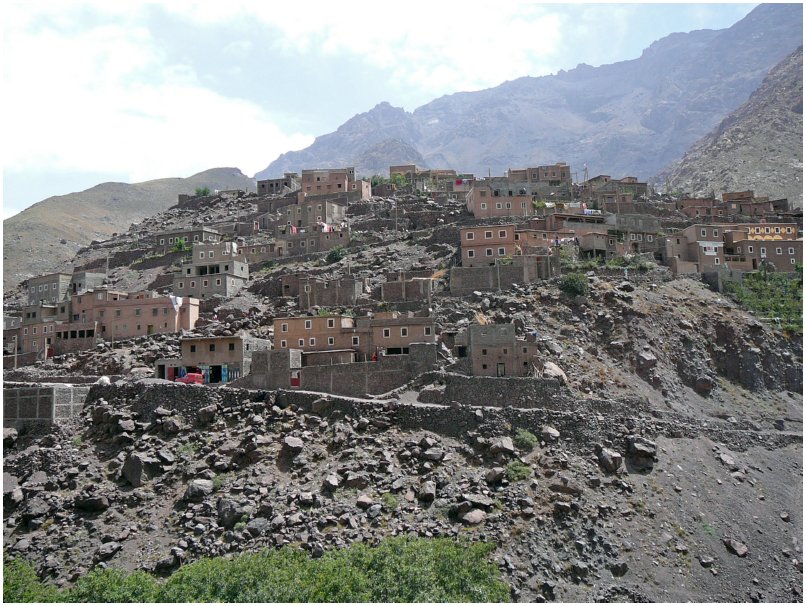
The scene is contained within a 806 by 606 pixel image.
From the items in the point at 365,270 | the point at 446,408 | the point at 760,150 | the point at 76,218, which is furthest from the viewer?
the point at 76,218

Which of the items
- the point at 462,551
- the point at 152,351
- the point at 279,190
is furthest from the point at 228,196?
the point at 462,551

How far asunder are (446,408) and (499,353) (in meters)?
5.72

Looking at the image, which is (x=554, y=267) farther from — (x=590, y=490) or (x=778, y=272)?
(x=590, y=490)

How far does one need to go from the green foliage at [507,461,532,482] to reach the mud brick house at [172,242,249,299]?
34.5m

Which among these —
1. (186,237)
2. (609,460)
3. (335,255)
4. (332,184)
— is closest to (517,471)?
(609,460)

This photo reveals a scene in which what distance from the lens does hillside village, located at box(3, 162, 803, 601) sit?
120ft

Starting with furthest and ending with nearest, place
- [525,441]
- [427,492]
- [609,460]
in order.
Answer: [525,441] → [609,460] → [427,492]

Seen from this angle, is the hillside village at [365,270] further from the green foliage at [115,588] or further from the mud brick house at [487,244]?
the green foliage at [115,588]

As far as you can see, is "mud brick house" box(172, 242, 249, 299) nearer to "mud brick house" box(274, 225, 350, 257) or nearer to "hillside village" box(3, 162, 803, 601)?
"hillside village" box(3, 162, 803, 601)

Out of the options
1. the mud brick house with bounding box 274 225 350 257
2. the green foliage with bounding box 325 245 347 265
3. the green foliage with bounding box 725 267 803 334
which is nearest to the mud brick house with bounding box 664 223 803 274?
the green foliage with bounding box 725 267 803 334

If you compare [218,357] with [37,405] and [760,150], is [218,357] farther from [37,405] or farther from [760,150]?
[760,150]

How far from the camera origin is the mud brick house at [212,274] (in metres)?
67.3

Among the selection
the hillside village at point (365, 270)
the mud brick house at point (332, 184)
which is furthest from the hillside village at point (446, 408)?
the mud brick house at point (332, 184)

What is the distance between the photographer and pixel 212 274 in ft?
224
